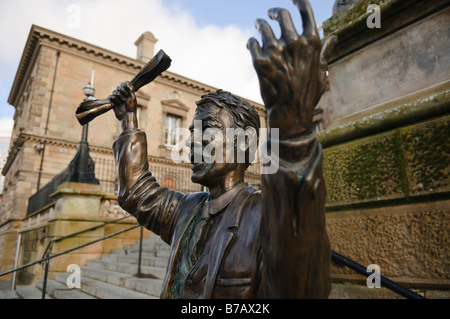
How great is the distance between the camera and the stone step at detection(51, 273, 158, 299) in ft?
14.2

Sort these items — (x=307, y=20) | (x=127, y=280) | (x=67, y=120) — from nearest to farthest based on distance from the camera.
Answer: (x=307, y=20), (x=127, y=280), (x=67, y=120)

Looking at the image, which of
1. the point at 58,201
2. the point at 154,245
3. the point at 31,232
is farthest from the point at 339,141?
the point at 31,232

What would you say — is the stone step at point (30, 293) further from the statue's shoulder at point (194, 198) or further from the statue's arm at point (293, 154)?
the statue's arm at point (293, 154)

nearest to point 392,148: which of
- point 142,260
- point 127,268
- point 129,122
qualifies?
point 129,122

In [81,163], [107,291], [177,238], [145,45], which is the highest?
[145,45]

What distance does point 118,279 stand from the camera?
5352 millimetres

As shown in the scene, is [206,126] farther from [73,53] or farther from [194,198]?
[73,53]

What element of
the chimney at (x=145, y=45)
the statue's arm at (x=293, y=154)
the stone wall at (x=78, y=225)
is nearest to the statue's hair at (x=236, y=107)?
the statue's arm at (x=293, y=154)

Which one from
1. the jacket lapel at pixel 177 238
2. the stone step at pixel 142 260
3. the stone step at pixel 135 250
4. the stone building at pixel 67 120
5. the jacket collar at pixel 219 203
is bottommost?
the stone step at pixel 142 260

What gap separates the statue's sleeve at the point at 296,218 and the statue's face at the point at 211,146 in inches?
20.4

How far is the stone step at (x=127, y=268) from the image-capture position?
501 centimetres

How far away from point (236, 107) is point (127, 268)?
17.8 ft

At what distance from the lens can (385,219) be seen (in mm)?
2133
